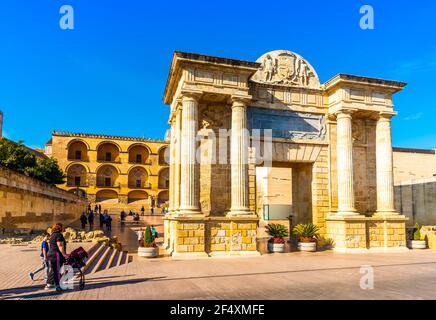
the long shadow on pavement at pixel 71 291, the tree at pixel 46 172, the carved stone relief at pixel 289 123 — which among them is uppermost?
the carved stone relief at pixel 289 123

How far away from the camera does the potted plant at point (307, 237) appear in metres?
15.7

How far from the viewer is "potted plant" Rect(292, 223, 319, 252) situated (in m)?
15.7

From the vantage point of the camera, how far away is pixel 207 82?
48.5 ft

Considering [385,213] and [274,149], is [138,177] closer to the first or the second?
[274,149]

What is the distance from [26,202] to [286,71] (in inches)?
658

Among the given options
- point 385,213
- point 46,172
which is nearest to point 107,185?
point 46,172

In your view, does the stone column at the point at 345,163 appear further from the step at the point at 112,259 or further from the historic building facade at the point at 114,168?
the historic building facade at the point at 114,168

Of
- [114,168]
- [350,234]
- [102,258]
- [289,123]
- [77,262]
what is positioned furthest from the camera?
[114,168]

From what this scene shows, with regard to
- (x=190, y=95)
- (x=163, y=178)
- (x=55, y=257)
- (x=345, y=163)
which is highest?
(x=190, y=95)

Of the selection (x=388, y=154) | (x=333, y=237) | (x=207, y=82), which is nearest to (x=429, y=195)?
(x=388, y=154)

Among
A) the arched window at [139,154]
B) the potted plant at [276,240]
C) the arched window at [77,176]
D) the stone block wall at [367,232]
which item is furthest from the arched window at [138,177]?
the stone block wall at [367,232]

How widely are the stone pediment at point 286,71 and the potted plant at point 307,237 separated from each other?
6.92m

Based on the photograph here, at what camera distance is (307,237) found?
1599cm
